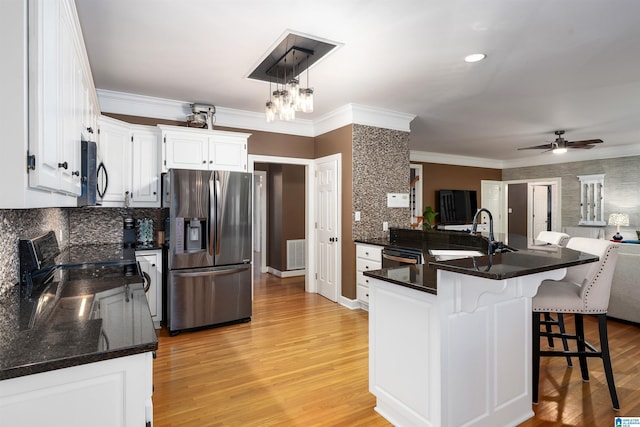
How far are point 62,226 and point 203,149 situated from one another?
5.19 feet

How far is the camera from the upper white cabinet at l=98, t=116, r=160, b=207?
3.63m

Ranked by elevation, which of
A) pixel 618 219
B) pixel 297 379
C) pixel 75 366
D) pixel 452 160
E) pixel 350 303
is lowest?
pixel 297 379

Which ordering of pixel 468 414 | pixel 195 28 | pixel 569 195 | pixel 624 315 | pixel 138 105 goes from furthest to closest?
pixel 569 195 → pixel 138 105 → pixel 624 315 → pixel 195 28 → pixel 468 414

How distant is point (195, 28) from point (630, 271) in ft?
15.8

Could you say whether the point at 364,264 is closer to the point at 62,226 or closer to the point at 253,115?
the point at 253,115

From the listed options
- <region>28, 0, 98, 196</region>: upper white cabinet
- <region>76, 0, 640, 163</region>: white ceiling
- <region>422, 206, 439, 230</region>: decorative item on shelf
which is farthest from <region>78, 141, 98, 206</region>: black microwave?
<region>422, 206, 439, 230</region>: decorative item on shelf

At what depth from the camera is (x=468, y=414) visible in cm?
185

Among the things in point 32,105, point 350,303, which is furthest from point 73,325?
point 350,303

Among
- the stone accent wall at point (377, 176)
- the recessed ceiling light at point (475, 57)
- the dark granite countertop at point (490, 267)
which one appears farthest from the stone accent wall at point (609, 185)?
the dark granite countertop at point (490, 267)

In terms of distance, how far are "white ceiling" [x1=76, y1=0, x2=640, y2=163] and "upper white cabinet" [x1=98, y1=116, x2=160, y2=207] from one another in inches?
18.4

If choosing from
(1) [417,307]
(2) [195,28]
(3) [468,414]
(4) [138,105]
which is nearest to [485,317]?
(1) [417,307]

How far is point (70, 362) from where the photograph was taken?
98cm

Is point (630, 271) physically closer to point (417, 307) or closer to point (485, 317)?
point (485, 317)

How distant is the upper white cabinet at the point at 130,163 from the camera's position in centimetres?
363
